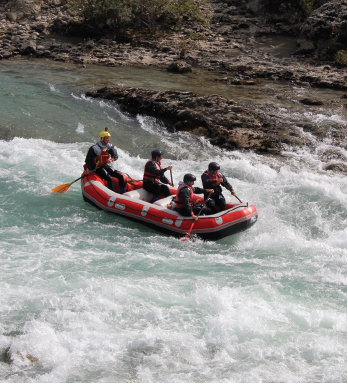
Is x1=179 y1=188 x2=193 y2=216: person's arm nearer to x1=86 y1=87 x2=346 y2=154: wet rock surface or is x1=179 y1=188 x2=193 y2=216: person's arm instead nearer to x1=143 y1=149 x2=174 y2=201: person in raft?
x1=143 y1=149 x2=174 y2=201: person in raft

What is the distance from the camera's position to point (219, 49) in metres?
18.5

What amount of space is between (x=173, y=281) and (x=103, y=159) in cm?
326

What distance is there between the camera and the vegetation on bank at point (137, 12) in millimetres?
19734

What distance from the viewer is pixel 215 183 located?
733 centimetres

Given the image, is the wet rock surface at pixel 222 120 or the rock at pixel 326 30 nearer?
the wet rock surface at pixel 222 120

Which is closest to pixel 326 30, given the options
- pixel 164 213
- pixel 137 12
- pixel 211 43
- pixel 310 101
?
pixel 211 43

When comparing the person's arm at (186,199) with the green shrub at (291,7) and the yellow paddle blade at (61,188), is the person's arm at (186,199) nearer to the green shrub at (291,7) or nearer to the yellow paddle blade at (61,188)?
the yellow paddle blade at (61,188)

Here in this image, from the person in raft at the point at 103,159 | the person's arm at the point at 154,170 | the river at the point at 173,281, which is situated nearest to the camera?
the river at the point at 173,281

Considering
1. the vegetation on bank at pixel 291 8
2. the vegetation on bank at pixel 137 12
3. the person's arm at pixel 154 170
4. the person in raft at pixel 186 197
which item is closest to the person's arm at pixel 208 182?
A: the person in raft at pixel 186 197

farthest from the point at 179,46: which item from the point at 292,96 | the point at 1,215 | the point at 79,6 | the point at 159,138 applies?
the point at 1,215

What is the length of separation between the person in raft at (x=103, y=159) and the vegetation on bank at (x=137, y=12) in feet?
43.6

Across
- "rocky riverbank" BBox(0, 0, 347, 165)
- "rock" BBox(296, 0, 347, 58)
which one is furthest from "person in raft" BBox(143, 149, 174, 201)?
"rock" BBox(296, 0, 347, 58)

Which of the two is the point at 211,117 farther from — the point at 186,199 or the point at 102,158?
the point at 186,199

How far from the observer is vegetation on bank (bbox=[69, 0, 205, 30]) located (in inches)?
777
